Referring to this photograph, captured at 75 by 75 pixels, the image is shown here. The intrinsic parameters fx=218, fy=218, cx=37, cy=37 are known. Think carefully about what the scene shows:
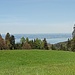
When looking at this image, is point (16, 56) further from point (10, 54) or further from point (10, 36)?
point (10, 36)

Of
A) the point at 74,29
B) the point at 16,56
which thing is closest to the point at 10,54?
the point at 16,56

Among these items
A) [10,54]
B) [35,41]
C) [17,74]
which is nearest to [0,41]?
[35,41]

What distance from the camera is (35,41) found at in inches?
3863

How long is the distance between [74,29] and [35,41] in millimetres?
30471

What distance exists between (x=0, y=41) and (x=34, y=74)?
220 ft

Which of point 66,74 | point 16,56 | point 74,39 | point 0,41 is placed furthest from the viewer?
point 0,41

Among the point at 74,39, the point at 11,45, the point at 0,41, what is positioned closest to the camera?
the point at 74,39

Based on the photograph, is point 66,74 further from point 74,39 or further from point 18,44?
point 18,44

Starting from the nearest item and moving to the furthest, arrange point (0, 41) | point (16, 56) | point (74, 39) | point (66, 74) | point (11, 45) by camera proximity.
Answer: point (66, 74) → point (16, 56) → point (74, 39) → point (0, 41) → point (11, 45)

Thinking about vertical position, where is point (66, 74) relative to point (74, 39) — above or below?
below

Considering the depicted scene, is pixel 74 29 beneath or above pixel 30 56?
above

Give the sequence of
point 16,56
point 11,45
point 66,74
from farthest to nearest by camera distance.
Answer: point 11,45 < point 16,56 < point 66,74

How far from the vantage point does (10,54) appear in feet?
90.0

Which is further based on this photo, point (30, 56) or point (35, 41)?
point (35, 41)
